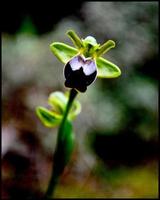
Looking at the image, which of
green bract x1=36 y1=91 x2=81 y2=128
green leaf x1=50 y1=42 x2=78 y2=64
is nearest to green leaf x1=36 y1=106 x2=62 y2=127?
green bract x1=36 y1=91 x2=81 y2=128

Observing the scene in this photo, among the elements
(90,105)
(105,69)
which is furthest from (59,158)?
(90,105)

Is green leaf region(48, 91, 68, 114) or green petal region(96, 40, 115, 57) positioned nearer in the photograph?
green petal region(96, 40, 115, 57)

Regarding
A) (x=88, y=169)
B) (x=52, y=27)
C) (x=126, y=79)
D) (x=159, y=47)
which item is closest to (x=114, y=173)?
(x=88, y=169)

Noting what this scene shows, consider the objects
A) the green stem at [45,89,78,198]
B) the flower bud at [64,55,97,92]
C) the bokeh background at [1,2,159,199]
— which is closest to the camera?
the flower bud at [64,55,97,92]

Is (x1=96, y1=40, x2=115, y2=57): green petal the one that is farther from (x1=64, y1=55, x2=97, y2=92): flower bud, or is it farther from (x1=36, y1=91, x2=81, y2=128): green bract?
(x1=36, y1=91, x2=81, y2=128): green bract

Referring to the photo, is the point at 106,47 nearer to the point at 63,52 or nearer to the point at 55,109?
the point at 63,52

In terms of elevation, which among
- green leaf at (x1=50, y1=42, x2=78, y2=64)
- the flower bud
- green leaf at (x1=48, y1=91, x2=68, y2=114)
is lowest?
green leaf at (x1=48, y1=91, x2=68, y2=114)

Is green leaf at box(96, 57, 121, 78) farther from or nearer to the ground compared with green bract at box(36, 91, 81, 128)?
farther from the ground

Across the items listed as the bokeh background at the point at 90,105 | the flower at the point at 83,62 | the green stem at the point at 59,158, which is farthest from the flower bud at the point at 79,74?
the bokeh background at the point at 90,105
